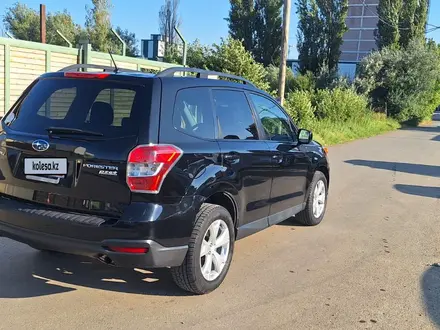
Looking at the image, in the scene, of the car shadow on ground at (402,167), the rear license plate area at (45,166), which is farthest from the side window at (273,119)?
the car shadow on ground at (402,167)

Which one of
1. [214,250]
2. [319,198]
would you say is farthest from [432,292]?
[319,198]

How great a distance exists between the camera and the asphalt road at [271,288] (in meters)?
3.60

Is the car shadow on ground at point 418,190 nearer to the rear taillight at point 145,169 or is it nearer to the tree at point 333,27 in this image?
the rear taillight at point 145,169

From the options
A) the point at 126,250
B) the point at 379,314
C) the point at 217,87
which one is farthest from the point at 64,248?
the point at 379,314

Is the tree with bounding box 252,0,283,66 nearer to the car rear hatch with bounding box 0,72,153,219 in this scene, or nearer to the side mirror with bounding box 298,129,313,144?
the side mirror with bounding box 298,129,313,144

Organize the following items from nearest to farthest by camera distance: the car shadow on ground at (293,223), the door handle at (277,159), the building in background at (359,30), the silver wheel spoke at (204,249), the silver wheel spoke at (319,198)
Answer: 1. the silver wheel spoke at (204,249)
2. the door handle at (277,159)
3. the silver wheel spoke at (319,198)
4. the car shadow on ground at (293,223)
5. the building in background at (359,30)

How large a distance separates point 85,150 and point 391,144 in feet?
57.5

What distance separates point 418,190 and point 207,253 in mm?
6727

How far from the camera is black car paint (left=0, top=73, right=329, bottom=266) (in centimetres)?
344

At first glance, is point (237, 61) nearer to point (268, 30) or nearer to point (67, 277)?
point (67, 277)

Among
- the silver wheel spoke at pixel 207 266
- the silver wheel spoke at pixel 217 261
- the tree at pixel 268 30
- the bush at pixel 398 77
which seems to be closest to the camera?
the silver wheel spoke at pixel 207 266

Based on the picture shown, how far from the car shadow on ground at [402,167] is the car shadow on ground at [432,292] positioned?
23.7 ft

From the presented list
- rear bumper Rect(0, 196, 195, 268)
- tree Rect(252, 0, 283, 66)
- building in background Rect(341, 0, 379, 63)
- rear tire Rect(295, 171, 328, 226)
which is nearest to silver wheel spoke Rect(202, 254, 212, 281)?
rear bumper Rect(0, 196, 195, 268)

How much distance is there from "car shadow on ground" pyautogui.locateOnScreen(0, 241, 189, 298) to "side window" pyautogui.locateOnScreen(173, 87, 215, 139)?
139 centimetres
